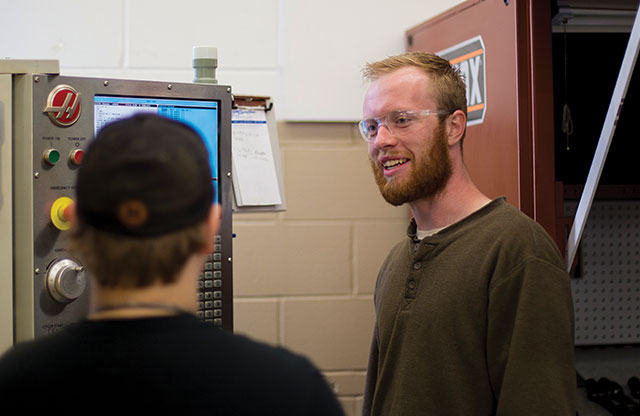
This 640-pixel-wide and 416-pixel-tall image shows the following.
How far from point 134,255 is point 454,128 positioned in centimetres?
94

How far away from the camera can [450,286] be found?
1244 millimetres

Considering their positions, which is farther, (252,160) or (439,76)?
(252,160)

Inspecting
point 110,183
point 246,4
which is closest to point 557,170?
point 246,4

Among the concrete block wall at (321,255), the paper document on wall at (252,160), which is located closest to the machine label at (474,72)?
the concrete block wall at (321,255)

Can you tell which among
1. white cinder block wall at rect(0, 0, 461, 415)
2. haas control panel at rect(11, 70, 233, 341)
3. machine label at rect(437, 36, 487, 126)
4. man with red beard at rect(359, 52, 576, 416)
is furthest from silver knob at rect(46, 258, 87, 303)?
machine label at rect(437, 36, 487, 126)

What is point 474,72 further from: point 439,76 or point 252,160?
point 252,160

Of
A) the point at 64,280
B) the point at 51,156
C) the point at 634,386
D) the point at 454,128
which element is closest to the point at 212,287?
the point at 64,280

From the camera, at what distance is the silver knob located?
128cm

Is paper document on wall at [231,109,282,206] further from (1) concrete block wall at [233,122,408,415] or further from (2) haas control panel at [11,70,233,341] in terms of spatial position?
(1) concrete block wall at [233,122,408,415]

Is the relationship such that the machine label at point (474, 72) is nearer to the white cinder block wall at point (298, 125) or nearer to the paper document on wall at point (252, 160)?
the white cinder block wall at point (298, 125)

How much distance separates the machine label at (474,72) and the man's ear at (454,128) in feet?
1.26

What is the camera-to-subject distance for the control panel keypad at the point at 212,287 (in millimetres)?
1439

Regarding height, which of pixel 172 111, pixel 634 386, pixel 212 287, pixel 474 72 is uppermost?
pixel 474 72

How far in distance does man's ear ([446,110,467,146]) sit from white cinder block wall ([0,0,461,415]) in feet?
2.78
